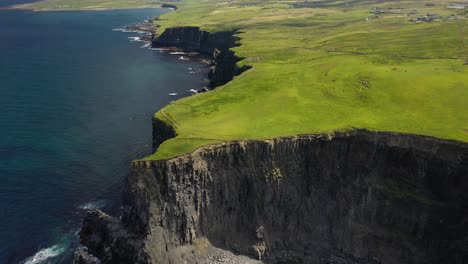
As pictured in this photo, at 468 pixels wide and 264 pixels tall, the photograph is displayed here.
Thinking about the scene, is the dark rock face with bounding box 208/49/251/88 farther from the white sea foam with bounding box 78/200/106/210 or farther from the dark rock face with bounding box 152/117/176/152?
the white sea foam with bounding box 78/200/106/210

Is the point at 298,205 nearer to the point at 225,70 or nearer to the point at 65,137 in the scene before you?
the point at 65,137

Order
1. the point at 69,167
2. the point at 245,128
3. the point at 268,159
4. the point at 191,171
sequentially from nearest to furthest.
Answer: the point at 191,171 < the point at 268,159 < the point at 245,128 < the point at 69,167

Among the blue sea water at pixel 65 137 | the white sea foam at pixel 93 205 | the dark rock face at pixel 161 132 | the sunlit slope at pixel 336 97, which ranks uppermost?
the sunlit slope at pixel 336 97

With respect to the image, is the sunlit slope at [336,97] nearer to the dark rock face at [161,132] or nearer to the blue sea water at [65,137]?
the dark rock face at [161,132]

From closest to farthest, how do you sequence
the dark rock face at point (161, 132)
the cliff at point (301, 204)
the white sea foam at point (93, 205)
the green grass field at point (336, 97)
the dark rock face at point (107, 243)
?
1. the dark rock face at point (107, 243)
2. the cliff at point (301, 204)
3. the green grass field at point (336, 97)
4. the dark rock face at point (161, 132)
5. the white sea foam at point (93, 205)

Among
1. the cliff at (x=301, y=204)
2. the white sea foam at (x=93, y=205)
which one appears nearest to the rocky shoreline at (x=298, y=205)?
the cliff at (x=301, y=204)

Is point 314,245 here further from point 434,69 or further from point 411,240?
point 434,69

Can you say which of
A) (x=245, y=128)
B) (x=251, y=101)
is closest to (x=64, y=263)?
(x=245, y=128)
